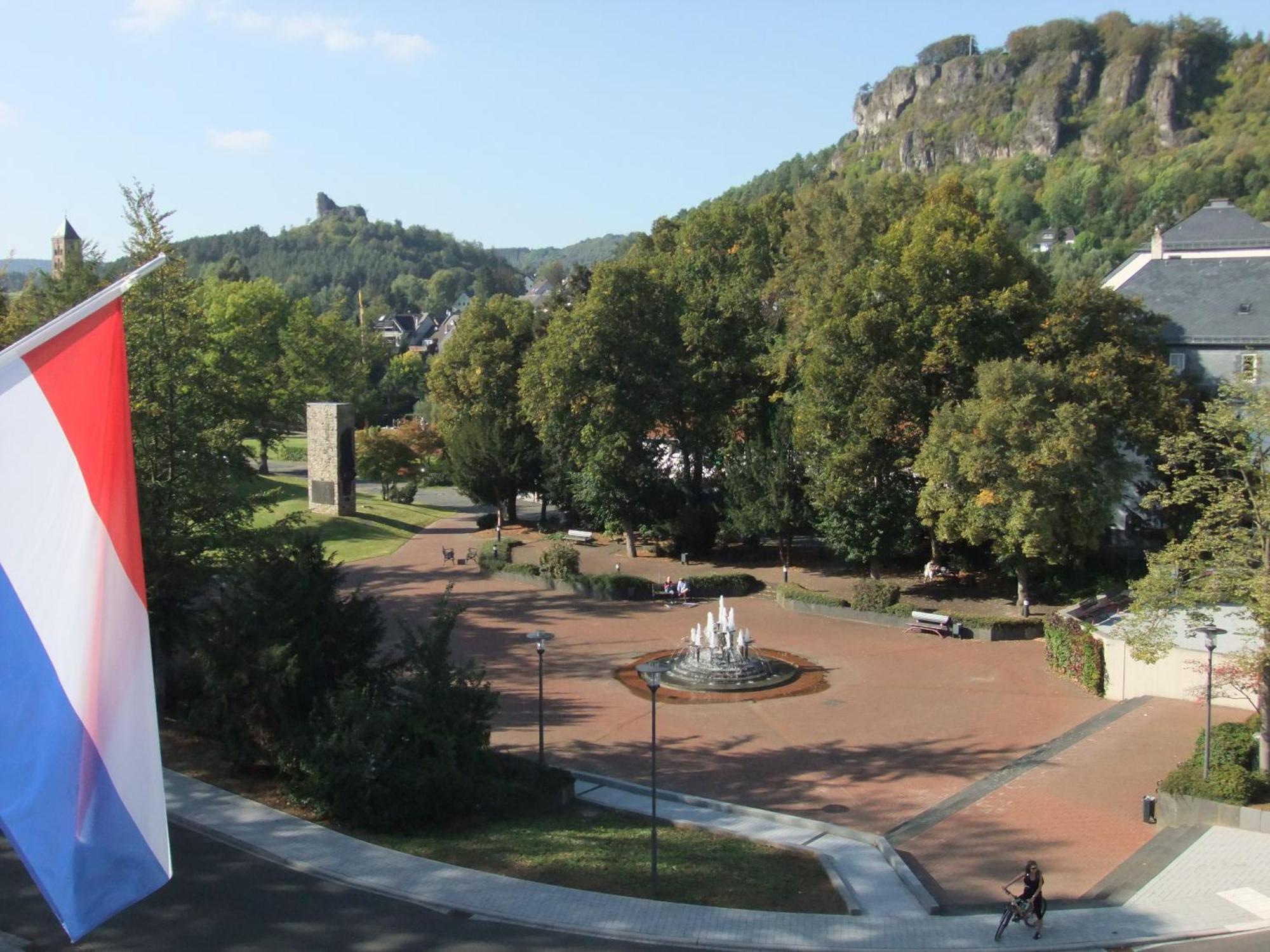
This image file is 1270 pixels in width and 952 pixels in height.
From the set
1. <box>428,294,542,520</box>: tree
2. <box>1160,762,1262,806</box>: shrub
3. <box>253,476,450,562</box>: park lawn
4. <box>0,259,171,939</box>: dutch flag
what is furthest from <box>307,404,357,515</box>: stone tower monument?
<box>0,259,171,939</box>: dutch flag

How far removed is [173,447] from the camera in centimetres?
2508

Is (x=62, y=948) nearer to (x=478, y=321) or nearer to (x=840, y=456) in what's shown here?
(x=840, y=456)

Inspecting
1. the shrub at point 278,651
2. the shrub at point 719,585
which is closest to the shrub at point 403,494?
the shrub at point 719,585

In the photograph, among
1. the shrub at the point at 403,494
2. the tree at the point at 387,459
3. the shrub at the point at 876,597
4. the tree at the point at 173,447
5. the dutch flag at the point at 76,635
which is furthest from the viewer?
the tree at the point at 387,459

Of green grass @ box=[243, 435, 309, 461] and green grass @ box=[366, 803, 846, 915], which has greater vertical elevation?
green grass @ box=[243, 435, 309, 461]

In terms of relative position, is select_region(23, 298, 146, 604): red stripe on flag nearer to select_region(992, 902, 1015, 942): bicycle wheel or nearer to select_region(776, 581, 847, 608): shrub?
select_region(992, 902, 1015, 942): bicycle wheel

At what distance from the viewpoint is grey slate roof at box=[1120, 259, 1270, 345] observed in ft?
133

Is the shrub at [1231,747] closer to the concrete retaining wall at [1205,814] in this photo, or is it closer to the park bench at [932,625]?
the concrete retaining wall at [1205,814]

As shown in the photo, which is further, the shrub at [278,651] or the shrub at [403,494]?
the shrub at [403,494]

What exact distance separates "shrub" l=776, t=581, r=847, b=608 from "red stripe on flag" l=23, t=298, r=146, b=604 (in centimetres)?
2996

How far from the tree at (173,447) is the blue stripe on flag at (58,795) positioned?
60.3 feet

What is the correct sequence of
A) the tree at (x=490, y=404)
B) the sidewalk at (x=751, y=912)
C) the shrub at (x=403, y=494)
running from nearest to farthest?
the sidewalk at (x=751, y=912) → the tree at (x=490, y=404) → the shrub at (x=403, y=494)

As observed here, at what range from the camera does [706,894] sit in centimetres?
1535

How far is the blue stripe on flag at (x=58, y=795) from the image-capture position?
648 cm
